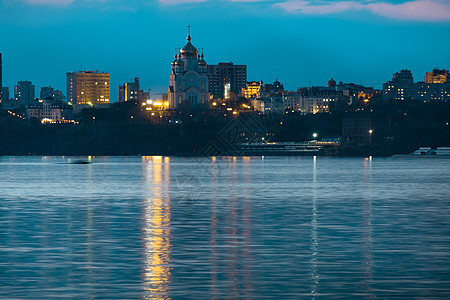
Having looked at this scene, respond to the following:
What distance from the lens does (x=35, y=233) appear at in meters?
35.5

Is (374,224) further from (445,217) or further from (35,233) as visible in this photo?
(35,233)

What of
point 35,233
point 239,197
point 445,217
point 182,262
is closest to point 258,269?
point 182,262

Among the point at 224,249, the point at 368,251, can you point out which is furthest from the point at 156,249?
the point at 368,251

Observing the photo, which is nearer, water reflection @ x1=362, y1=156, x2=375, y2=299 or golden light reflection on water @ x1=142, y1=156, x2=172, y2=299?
golden light reflection on water @ x1=142, y1=156, x2=172, y2=299

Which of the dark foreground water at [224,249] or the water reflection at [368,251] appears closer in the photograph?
the dark foreground water at [224,249]

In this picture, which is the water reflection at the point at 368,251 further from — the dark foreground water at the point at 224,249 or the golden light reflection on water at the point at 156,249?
the golden light reflection on water at the point at 156,249

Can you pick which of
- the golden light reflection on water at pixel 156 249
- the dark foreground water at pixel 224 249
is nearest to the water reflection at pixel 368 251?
the dark foreground water at pixel 224 249

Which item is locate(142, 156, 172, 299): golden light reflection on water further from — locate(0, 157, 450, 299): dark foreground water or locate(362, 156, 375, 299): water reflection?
locate(362, 156, 375, 299): water reflection

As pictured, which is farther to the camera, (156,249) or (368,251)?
(156,249)

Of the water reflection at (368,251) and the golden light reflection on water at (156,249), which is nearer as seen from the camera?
the golden light reflection on water at (156,249)

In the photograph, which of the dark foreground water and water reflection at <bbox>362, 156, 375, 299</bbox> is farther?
water reflection at <bbox>362, 156, 375, 299</bbox>

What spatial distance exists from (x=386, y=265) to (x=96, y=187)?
52920 mm

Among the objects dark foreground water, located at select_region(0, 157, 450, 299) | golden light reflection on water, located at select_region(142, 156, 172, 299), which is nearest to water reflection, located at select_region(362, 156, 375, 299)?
dark foreground water, located at select_region(0, 157, 450, 299)

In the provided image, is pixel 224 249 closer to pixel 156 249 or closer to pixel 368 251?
pixel 156 249
